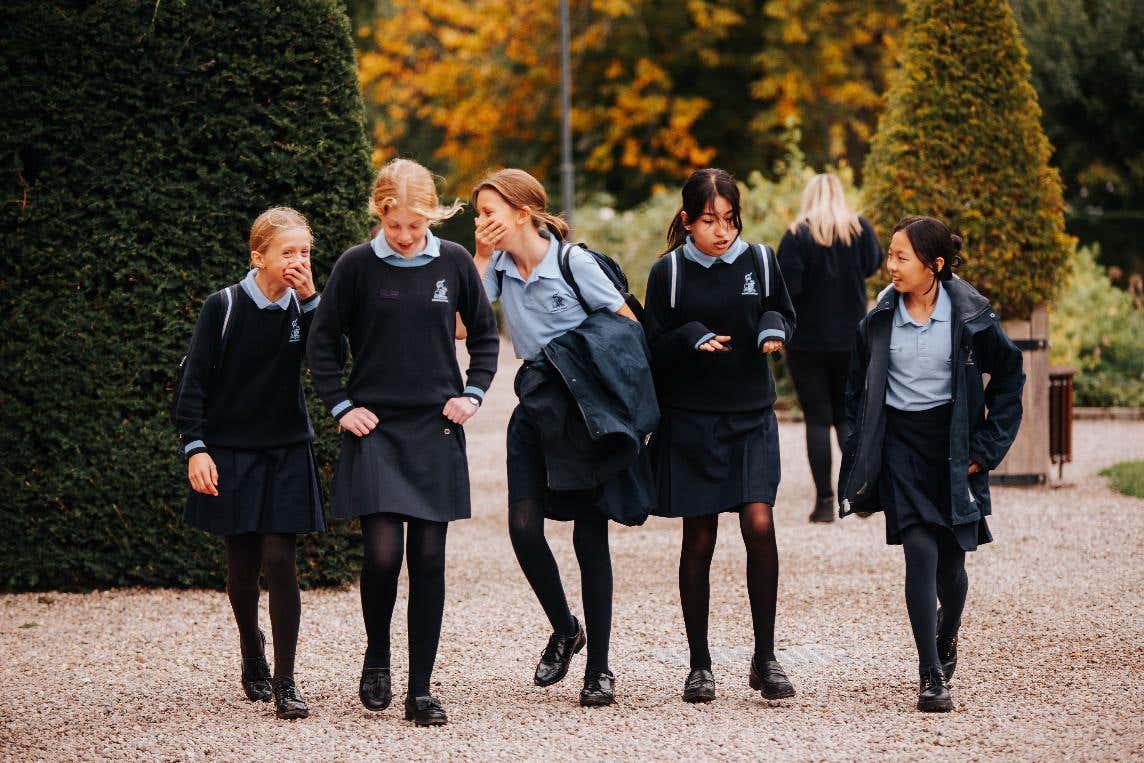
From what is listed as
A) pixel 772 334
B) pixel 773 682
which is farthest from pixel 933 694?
pixel 772 334

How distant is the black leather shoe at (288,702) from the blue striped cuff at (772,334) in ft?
6.36

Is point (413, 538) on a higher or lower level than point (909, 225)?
lower

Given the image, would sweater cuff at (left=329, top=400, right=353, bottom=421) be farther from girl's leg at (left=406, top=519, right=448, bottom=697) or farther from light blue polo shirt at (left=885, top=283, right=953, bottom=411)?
light blue polo shirt at (left=885, top=283, right=953, bottom=411)

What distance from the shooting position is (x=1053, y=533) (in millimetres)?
8625

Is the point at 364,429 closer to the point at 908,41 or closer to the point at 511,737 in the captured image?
the point at 511,737

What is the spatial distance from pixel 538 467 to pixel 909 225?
4.97 ft

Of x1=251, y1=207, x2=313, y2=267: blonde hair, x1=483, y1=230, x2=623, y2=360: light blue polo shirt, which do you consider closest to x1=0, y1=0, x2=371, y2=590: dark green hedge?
x1=251, y1=207, x2=313, y2=267: blonde hair

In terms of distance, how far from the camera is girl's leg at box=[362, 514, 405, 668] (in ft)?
16.3

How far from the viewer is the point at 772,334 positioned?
16.8 feet

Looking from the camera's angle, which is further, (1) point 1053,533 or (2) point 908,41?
(2) point 908,41

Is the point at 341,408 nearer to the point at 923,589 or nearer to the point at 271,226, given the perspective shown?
the point at 271,226

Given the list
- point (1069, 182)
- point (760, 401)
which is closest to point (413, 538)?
point (760, 401)

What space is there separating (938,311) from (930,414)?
355mm

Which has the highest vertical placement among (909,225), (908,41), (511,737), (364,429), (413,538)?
(908,41)
